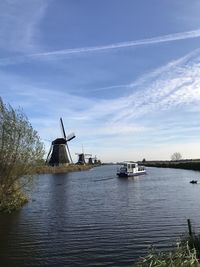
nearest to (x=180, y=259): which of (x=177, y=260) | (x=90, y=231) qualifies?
(x=177, y=260)

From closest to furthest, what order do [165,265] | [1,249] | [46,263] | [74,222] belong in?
[165,265], [46,263], [1,249], [74,222]

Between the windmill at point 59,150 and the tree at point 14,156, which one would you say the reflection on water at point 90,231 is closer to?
the tree at point 14,156

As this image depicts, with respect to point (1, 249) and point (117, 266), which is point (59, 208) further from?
point (117, 266)

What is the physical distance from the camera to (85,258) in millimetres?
21625

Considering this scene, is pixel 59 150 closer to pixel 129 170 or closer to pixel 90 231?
pixel 129 170

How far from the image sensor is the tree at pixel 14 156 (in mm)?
39406

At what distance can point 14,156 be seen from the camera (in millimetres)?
40312

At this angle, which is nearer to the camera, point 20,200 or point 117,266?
point 117,266

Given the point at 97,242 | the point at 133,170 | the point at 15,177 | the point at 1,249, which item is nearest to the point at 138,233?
the point at 97,242

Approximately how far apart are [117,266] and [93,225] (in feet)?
38.2

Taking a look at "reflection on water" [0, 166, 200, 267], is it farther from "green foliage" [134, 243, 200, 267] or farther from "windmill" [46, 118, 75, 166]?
"windmill" [46, 118, 75, 166]

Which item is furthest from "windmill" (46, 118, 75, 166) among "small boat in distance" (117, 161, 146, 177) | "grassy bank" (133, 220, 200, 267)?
"grassy bank" (133, 220, 200, 267)

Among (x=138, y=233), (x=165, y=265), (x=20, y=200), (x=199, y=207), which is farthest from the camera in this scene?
(x=20, y=200)

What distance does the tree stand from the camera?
3941 centimetres
